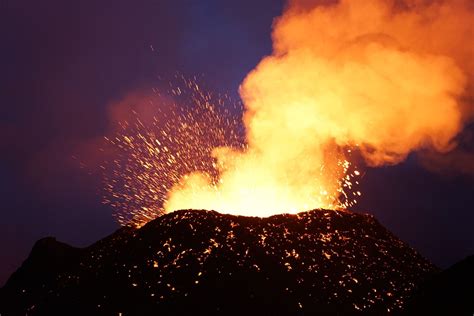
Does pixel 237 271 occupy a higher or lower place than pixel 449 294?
higher

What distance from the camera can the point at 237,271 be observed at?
89.1 ft

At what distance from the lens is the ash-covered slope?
2528cm

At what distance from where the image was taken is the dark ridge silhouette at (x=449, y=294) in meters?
21.6

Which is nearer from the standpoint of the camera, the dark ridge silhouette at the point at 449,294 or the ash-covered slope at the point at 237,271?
the dark ridge silhouette at the point at 449,294

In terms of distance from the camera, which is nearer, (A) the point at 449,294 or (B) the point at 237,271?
(A) the point at 449,294

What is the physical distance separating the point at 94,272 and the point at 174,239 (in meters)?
5.41

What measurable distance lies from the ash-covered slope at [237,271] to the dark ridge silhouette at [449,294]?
5.62 feet

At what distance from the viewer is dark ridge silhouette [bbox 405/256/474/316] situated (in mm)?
21625

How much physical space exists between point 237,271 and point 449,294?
11.1 metres

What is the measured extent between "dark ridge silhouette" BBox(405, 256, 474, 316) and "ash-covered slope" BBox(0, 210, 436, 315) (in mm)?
1712

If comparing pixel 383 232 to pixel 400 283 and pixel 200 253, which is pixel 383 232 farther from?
pixel 200 253

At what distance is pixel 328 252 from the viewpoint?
30391mm

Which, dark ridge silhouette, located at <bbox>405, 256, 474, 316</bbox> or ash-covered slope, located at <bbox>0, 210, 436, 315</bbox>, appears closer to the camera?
dark ridge silhouette, located at <bbox>405, 256, 474, 316</bbox>

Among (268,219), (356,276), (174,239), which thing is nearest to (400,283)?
(356,276)
